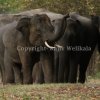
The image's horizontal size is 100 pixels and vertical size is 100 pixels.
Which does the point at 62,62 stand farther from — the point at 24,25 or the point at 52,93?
the point at 52,93

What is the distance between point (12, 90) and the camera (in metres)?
12.9

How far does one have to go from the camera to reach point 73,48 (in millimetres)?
18641

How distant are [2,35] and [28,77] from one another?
8.49 ft

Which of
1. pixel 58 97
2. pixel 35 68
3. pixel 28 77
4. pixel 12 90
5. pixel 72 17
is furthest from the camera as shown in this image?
pixel 72 17

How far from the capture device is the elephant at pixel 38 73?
1786 centimetres

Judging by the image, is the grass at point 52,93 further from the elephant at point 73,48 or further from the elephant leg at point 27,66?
the elephant at point 73,48

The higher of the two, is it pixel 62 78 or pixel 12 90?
pixel 12 90

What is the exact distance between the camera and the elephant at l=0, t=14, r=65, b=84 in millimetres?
16781

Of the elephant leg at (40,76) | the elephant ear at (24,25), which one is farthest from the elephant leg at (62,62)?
the elephant ear at (24,25)

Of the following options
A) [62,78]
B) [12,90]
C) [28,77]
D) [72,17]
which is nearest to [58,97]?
[12,90]

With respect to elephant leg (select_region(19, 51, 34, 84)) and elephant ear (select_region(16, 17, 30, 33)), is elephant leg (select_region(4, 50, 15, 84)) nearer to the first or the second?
elephant leg (select_region(19, 51, 34, 84))

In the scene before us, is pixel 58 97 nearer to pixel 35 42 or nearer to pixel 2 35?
pixel 35 42

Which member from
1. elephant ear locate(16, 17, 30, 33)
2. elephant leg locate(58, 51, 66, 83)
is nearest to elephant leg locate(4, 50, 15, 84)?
elephant ear locate(16, 17, 30, 33)

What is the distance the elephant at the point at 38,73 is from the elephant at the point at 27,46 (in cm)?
51
